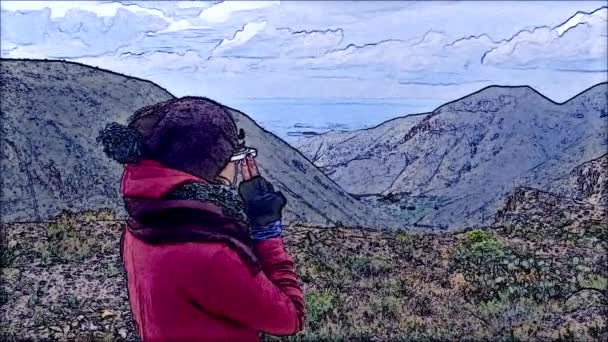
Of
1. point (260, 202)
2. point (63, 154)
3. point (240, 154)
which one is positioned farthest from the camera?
point (63, 154)

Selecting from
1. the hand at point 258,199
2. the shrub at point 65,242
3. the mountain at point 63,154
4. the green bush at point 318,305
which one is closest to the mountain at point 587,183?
the mountain at point 63,154

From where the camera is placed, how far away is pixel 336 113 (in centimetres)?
783

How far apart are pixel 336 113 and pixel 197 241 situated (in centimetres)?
287

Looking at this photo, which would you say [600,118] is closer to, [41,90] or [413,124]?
[413,124]

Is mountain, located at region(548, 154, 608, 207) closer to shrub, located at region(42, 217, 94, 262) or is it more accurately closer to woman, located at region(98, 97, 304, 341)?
woman, located at region(98, 97, 304, 341)

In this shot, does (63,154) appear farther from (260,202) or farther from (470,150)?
(470,150)

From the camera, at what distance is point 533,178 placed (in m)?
7.86

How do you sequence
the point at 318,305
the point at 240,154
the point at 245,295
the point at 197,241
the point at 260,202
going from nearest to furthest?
1. the point at 245,295
2. the point at 197,241
3. the point at 260,202
4. the point at 240,154
5. the point at 318,305

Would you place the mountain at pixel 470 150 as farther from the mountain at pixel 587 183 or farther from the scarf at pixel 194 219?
the scarf at pixel 194 219

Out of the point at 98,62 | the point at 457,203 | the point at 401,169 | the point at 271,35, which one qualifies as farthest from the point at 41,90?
the point at 457,203

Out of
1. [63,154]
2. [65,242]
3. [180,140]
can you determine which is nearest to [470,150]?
[180,140]

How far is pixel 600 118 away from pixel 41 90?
4393mm

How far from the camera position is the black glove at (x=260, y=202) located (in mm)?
5543

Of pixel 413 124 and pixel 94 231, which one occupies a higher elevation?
pixel 413 124
